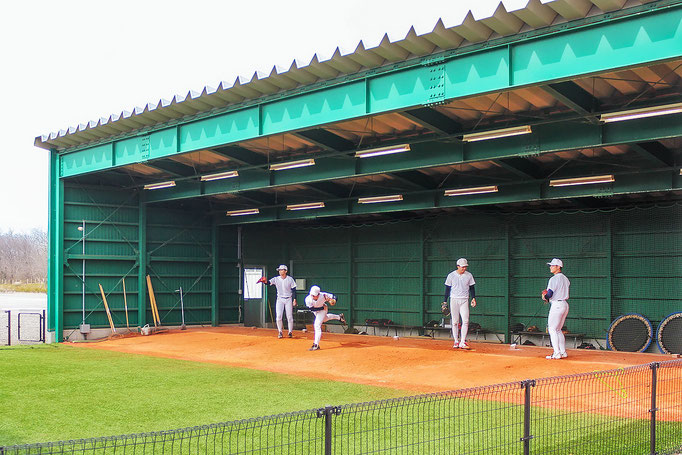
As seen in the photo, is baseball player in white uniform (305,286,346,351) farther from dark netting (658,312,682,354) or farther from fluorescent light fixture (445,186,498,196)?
dark netting (658,312,682,354)

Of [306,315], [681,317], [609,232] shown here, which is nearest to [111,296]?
[306,315]

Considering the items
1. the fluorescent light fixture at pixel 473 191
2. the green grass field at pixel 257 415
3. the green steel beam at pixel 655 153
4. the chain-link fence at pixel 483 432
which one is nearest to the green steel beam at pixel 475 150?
the green steel beam at pixel 655 153

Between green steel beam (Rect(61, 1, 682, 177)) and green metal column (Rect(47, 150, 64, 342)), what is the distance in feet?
19.2

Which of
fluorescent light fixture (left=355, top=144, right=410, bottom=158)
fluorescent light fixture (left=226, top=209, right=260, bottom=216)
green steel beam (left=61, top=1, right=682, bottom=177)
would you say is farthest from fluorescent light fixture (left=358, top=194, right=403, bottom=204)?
green steel beam (left=61, top=1, right=682, bottom=177)

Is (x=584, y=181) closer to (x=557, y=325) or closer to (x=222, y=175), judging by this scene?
(x=557, y=325)

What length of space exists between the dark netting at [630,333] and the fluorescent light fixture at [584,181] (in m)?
4.22

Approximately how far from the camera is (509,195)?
59.1ft

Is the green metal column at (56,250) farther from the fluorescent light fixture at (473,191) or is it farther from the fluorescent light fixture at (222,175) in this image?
the fluorescent light fixture at (473,191)

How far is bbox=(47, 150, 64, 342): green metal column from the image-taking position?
2081cm

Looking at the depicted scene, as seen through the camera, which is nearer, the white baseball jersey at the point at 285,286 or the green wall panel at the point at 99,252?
the white baseball jersey at the point at 285,286

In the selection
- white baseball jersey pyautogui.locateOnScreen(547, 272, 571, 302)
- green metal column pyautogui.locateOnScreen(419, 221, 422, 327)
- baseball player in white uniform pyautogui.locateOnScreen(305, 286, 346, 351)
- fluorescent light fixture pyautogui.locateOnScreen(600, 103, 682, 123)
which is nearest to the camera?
fluorescent light fixture pyautogui.locateOnScreen(600, 103, 682, 123)

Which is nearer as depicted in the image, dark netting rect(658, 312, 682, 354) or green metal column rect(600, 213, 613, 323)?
dark netting rect(658, 312, 682, 354)

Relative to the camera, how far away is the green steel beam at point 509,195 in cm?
1549

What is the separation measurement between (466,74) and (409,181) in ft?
25.4
